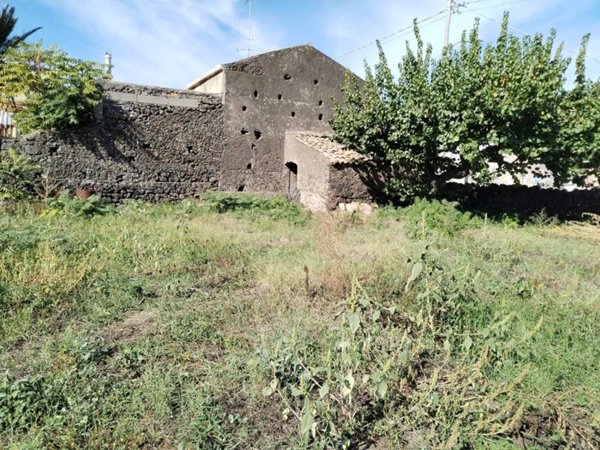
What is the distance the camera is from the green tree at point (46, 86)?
32.8 ft

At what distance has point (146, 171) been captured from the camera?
1191 centimetres

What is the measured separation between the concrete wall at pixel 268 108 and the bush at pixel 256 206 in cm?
102

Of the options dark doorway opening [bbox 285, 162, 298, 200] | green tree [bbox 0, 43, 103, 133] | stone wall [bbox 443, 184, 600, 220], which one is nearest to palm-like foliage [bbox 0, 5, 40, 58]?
green tree [bbox 0, 43, 103, 133]

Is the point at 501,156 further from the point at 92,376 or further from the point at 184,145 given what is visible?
the point at 92,376

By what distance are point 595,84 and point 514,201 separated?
3915 millimetres

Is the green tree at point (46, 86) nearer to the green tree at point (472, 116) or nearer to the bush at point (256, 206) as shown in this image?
the bush at point (256, 206)

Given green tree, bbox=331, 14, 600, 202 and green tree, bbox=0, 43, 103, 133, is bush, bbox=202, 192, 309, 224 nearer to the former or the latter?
green tree, bbox=331, 14, 600, 202

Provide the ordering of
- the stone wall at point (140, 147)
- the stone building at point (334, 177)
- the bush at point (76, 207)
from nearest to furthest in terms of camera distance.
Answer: the bush at point (76, 207), the stone wall at point (140, 147), the stone building at point (334, 177)

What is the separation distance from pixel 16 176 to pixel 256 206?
5.69 meters

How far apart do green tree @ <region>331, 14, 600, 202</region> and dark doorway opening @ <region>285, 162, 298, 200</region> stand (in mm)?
2737

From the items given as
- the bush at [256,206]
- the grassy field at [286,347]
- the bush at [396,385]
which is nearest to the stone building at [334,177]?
the bush at [256,206]

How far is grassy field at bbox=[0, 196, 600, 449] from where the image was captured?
2422mm

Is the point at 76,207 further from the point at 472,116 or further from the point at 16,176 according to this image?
the point at 472,116

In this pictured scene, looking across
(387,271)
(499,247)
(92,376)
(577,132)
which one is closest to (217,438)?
(92,376)
